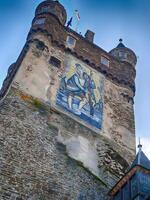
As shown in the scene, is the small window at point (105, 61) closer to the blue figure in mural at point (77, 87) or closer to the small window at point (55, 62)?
the blue figure in mural at point (77, 87)

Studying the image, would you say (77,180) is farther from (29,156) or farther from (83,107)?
(83,107)

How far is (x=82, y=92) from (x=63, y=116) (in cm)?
190

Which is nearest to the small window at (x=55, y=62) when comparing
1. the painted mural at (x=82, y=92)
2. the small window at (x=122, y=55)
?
the painted mural at (x=82, y=92)

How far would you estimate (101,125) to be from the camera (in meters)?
13.5

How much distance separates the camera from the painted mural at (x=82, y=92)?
43.1 ft

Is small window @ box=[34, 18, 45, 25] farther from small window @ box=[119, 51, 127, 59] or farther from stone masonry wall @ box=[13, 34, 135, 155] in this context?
small window @ box=[119, 51, 127, 59]

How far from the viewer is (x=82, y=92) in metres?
14.0

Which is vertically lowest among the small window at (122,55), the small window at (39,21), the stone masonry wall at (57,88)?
the stone masonry wall at (57,88)

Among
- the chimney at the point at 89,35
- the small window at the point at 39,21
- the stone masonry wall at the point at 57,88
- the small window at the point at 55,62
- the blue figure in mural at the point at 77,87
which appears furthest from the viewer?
the chimney at the point at 89,35

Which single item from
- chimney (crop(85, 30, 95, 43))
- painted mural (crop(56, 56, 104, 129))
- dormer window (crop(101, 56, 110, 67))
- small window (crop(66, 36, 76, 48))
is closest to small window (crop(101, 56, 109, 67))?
dormer window (crop(101, 56, 110, 67))

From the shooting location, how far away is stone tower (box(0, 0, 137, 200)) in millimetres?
9844

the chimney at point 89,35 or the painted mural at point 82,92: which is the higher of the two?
the chimney at point 89,35

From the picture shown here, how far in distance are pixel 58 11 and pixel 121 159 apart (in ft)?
25.4

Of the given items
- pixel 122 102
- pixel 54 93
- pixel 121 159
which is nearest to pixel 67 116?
pixel 54 93
